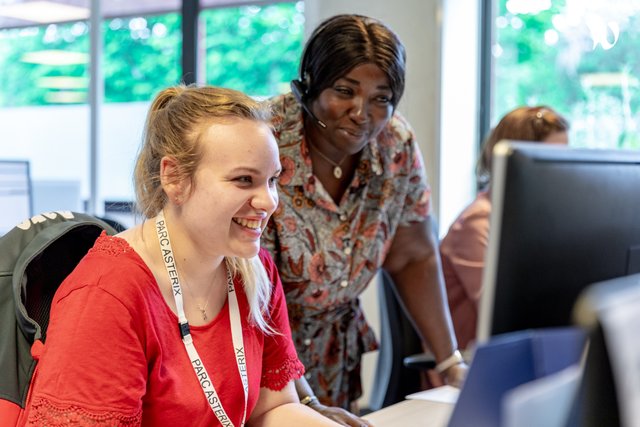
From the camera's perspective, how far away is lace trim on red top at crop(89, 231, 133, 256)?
123 centimetres

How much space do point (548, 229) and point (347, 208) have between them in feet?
3.39

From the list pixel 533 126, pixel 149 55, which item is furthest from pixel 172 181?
Result: pixel 149 55

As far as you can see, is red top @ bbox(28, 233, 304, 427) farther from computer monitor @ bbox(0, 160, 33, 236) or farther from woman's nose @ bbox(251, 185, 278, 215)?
computer monitor @ bbox(0, 160, 33, 236)

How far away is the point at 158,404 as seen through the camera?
4.00ft

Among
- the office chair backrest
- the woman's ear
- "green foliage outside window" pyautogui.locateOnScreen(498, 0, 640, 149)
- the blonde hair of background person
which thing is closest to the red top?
the woman's ear

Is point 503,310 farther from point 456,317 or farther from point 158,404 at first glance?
point 456,317

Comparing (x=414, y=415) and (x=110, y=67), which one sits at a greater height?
(x=110, y=67)

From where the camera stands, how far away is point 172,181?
1.30 metres

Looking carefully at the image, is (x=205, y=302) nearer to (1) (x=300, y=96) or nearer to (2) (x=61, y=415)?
(2) (x=61, y=415)

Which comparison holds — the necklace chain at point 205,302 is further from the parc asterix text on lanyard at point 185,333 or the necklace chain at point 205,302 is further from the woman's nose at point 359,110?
the woman's nose at point 359,110

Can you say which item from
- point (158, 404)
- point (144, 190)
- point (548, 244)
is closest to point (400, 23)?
point (144, 190)

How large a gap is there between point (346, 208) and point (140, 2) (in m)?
3.84

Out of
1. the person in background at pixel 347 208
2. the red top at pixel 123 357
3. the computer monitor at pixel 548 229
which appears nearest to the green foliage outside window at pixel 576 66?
the person in background at pixel 347 208

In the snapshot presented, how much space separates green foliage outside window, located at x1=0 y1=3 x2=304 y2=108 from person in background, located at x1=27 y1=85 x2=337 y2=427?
3.36 meters
